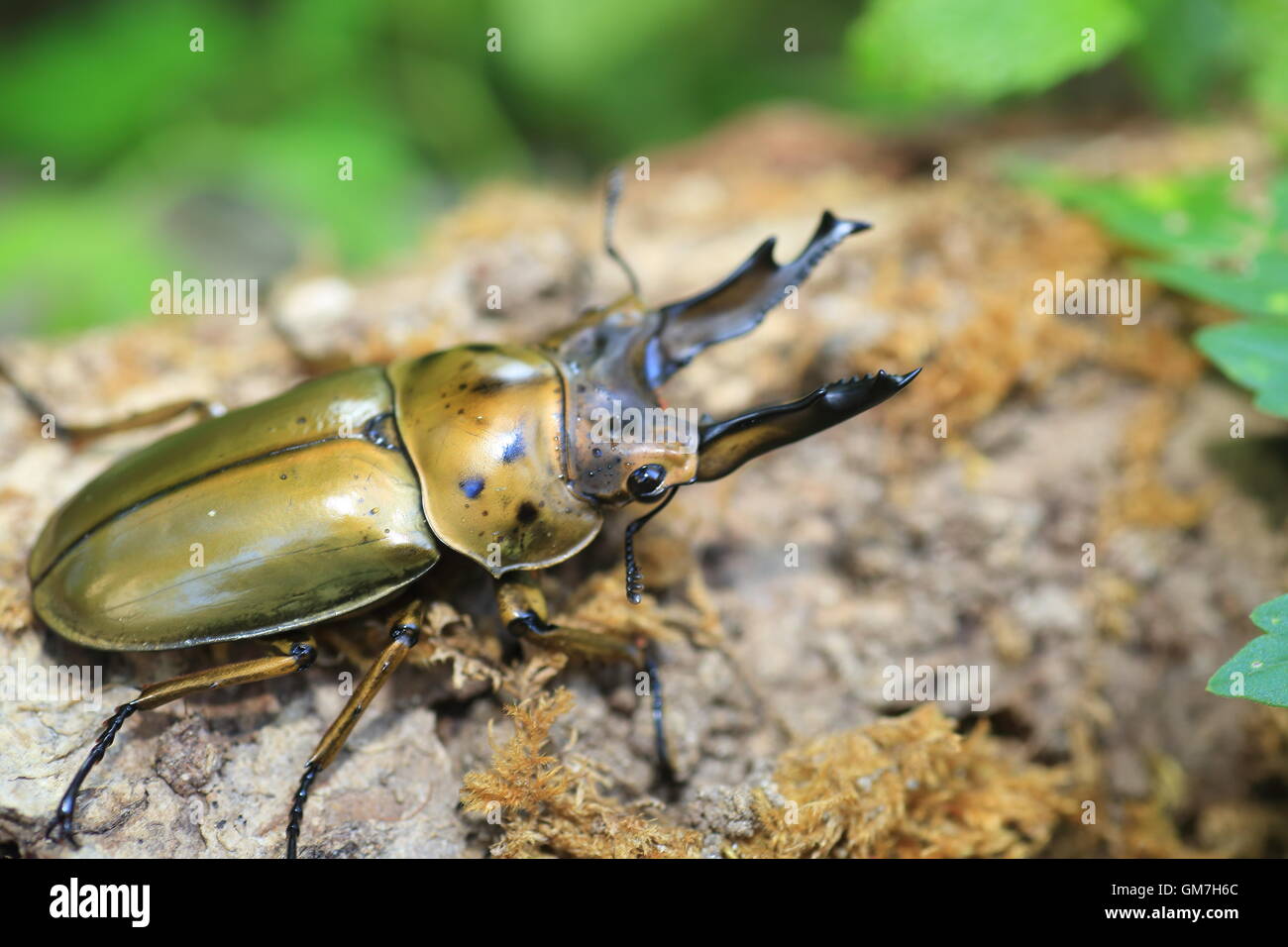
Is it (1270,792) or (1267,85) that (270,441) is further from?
(1267,85)

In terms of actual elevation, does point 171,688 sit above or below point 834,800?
above

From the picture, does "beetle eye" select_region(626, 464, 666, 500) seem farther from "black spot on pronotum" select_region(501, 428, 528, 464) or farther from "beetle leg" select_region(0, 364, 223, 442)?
"beetle leg" select_region(0, 364, 223, 442)

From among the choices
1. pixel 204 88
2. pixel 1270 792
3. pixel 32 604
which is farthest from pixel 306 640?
pixel 204 88

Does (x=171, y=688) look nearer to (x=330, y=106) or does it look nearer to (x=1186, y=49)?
(x=330, y=106)

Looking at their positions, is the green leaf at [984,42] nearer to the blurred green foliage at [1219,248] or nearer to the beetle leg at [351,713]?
the blurred green foliage at [1219,248]

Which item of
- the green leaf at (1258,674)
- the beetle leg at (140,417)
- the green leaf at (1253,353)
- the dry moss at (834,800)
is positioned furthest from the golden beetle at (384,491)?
the green leaf at (1253,353)

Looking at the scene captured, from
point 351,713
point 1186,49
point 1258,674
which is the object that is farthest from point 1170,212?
point 351,713
